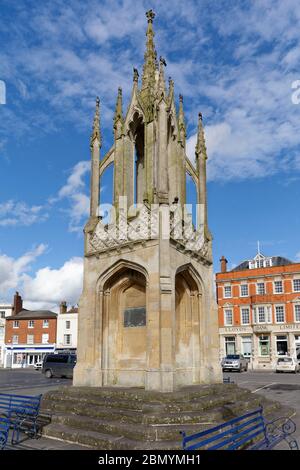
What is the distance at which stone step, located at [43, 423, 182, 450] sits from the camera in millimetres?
8367

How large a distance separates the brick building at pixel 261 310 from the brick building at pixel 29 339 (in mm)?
25183

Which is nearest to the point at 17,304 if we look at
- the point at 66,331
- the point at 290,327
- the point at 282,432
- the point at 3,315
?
the point at 3,315

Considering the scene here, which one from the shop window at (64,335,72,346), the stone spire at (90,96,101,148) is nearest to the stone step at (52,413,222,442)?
the stone spire at (90,96,101,148)

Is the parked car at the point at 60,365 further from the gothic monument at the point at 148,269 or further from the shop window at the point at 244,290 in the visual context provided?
the shop window at the point at 244,290

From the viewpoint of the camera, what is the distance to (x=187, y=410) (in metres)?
10.1

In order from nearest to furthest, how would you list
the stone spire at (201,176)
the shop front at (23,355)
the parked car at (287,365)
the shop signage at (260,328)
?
the stone spire at (201,176), the parked car at (287,365), the shop signage at (260,328), the shop front at (23,355)

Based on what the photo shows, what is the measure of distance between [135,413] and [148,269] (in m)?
4.10

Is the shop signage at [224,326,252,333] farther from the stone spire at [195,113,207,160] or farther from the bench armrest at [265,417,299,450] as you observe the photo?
the bench armrest at [265,417,299,450]

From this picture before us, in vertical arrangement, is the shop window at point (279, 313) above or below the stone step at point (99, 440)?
above

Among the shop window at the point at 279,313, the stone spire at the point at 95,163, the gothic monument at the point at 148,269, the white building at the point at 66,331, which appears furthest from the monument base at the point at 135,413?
the white building at the point at 66,331

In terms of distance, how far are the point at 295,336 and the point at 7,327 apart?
40789mm

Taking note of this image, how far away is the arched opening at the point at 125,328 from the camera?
12891mm
